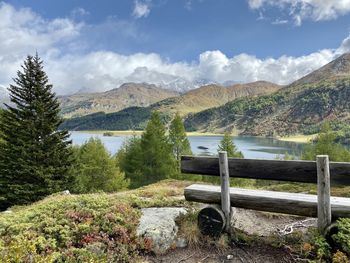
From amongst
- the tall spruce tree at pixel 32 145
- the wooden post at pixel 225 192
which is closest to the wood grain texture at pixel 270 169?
the wooden post at pixel 225 192

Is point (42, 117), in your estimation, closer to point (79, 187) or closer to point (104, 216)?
point (79, 187)

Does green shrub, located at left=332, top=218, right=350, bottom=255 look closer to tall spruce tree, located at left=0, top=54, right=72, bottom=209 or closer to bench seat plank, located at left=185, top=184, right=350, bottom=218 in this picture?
bench seat plank, located at left=185, top=184, right=350, bottom=218

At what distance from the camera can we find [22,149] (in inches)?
1086

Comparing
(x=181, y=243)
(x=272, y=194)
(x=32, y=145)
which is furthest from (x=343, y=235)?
(x=32, y=145)

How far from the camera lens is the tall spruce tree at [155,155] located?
133 ft

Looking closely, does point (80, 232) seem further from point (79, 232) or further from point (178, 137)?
point (178, 137)

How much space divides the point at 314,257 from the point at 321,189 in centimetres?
142

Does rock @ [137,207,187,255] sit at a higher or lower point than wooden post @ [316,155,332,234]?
lower

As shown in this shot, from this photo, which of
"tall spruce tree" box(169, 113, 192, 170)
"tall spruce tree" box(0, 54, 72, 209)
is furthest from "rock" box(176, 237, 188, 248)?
"tall spruce tree" box(169, 113, 192, 170)

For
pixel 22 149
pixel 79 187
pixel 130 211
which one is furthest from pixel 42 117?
pixel 130 211

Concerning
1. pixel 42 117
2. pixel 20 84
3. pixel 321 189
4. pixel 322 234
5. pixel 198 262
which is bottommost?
pixel 198 262

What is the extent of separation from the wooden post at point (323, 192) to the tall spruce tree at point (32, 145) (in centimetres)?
2532

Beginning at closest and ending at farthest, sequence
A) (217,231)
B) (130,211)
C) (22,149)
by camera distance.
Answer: (217,231) < (130,211) < (22,149)

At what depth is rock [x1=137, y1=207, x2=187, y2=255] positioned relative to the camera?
7.66 m
